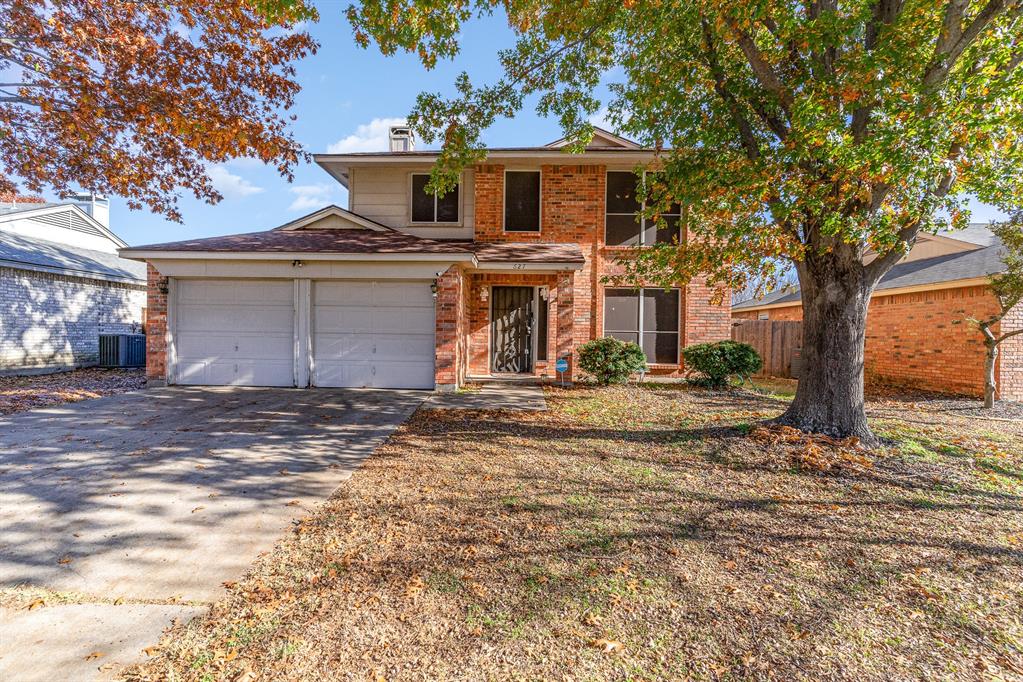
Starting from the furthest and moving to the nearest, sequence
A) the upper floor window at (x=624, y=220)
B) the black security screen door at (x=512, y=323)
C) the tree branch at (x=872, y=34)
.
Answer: the upper floor window at (x=624, y=220), the black security screen door at (x=512, y=323), the tree branch at (x=872, y=34)

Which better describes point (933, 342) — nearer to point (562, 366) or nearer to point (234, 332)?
point (562, 366)

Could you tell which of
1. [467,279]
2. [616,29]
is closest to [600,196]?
[467,279]

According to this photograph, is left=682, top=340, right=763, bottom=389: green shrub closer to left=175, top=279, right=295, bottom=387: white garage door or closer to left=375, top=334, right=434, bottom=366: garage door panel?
left=375, top=334, right=434, bottom=366: garage door panel

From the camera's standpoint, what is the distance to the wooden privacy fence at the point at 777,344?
14.4 meters

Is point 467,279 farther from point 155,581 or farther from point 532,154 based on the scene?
point 155,581

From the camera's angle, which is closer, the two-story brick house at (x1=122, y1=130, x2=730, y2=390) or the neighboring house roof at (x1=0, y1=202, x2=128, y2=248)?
the two-story brick house at (x1=122, y1=130, x2=730, y2=390)

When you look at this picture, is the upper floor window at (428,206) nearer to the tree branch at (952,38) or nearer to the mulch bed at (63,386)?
the mulch bed at (63,386)

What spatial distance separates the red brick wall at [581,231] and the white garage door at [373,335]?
3.19 metres

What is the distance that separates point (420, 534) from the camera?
11.3 ft

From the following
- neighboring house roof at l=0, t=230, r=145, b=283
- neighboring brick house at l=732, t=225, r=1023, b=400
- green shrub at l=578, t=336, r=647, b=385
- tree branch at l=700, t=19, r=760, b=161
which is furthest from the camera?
neighboring house roof at l=0, t=230, r=145, b=283

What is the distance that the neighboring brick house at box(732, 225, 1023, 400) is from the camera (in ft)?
32.6

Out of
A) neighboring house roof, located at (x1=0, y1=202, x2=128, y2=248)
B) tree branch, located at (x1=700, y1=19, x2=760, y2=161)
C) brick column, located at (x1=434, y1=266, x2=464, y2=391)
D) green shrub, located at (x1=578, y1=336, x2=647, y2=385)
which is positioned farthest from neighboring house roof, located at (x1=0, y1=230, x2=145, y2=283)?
tree branch, located at (x1=700, y1=19, x2=760, y2=161)

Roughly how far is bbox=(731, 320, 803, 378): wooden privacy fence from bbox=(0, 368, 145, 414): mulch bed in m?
16.3

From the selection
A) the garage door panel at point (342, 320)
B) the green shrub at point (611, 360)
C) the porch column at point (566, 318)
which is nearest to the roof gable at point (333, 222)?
the garage door panel at point (342, 320)
